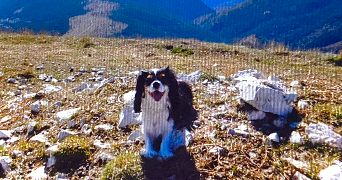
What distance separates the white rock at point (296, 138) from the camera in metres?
3.17

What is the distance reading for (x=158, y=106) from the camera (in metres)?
3.12

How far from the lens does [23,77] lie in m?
8.14

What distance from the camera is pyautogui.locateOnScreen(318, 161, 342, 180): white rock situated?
2406 millimetres

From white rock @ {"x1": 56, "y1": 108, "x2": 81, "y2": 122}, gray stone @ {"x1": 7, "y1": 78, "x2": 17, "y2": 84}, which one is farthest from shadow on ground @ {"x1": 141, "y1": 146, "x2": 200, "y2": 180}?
gray stone @ {"x1": 7, "y1": 78, "x2": 17, "y2": 84}

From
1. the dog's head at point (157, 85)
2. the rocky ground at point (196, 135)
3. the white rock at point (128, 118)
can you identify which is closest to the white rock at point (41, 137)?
the rocky ground at point (196, 135)

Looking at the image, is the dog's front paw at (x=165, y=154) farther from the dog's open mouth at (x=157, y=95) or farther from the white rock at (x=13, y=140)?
the white rock at (x=13, y=140)

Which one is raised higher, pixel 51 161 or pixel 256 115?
pixel 256 115

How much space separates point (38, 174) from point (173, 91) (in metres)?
1.93

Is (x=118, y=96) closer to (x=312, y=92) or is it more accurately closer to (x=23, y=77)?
(x=312, y=92)

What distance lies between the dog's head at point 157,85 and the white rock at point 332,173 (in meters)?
1.69

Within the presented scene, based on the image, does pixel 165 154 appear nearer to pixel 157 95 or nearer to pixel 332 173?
pixel 157 95

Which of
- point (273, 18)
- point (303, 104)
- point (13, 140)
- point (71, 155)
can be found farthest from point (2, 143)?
point (273, 18)

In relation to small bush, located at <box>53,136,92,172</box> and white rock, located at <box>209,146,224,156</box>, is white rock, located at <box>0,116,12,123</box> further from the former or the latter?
white rock, located at <box>209,146,224,156</box>

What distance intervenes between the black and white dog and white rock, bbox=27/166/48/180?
1.27 meters
